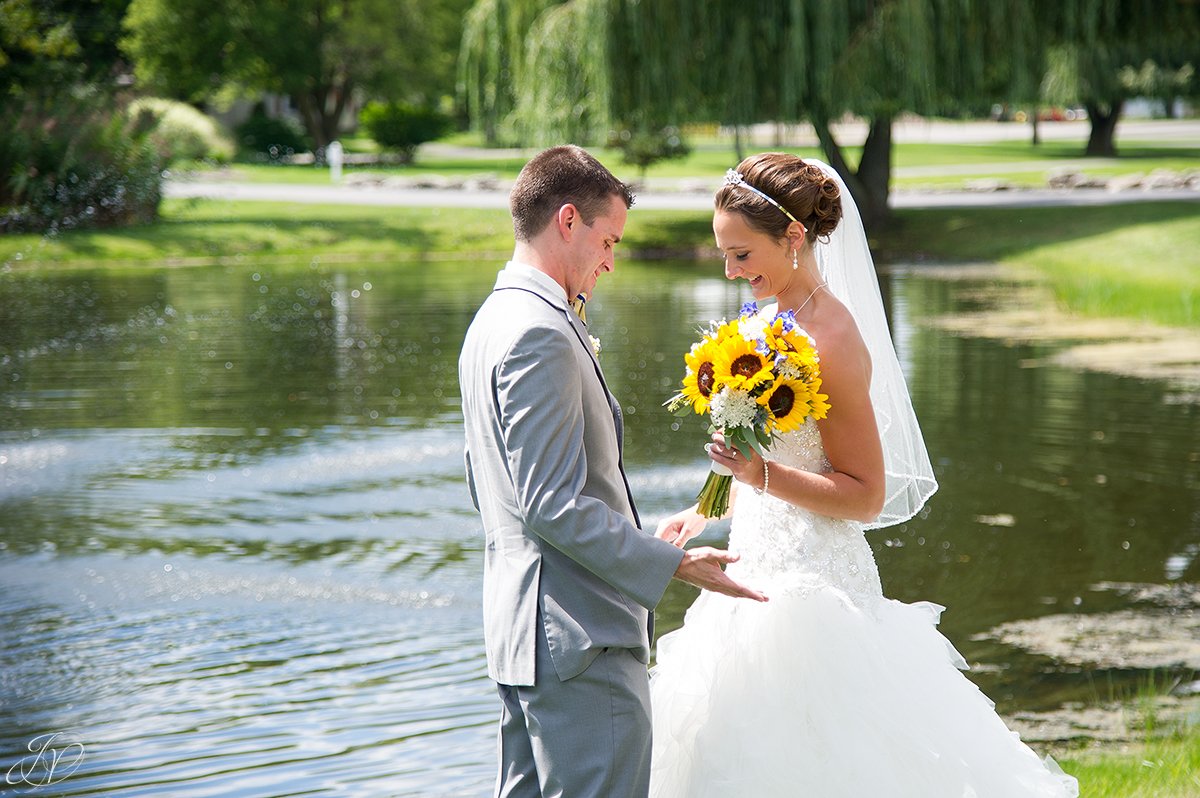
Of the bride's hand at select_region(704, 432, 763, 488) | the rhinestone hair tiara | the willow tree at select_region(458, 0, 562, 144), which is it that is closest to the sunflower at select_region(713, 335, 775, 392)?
the bride's hand at select_region(704, 432, 763, 488)

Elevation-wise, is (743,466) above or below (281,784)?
above

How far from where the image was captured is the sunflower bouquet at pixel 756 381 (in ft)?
Result: 11.3

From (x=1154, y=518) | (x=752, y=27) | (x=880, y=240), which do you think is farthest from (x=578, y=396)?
(x=880, y=240)

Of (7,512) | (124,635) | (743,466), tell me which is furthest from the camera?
(7,512)

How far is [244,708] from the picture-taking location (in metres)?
6.29

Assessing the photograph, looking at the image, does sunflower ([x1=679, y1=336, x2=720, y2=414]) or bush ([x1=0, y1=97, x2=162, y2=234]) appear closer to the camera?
sunflower ([x1=679, y1=336, x2=720, y2=414])

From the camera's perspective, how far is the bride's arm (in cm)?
362

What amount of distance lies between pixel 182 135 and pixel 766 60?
20.4 meters

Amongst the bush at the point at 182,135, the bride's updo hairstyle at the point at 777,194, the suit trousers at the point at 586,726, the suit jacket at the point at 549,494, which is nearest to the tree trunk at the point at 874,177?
the bush at the point at 182,135

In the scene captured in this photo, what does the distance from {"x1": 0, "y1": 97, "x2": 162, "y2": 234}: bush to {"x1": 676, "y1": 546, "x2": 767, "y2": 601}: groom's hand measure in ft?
90.0

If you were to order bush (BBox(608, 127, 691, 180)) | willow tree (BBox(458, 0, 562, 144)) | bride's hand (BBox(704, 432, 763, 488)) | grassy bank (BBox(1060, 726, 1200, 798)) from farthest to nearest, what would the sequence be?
bush (BBox(608, 127, 691, 180))
willow tree (BBox(458, 0, 562, 144))
grassy bank (BBox(1060, 726, 1200, 798))
bride's hand (BBox(704, 432, 763, 488))

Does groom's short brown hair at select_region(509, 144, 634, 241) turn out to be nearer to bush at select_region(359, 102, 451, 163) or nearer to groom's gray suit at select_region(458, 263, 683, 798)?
groom's gray suit at select_region(458, 263, 683, 798)

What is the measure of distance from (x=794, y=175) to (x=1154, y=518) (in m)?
6.25

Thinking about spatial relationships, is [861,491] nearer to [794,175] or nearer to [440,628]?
[794,175]
